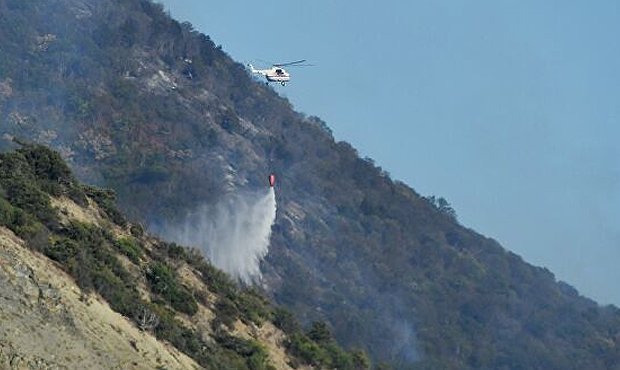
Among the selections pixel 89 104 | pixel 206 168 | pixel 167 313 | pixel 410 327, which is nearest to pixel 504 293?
pixel 410 327

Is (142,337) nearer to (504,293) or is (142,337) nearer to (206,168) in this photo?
(206,168)

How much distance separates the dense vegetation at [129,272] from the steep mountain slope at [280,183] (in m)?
62.0

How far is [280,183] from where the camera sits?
534 feet

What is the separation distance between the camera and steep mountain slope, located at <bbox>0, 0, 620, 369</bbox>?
462ft

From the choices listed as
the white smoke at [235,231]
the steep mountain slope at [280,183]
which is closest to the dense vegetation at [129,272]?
the white smoke at [235,231]

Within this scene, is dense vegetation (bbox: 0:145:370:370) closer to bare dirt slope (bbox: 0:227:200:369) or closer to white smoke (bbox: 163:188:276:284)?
bare dirt slope (bbox: 0:227:200:369)

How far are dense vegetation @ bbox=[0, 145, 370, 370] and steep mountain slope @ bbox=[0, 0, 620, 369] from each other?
6199 cm

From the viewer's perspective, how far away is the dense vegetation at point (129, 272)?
2026 inches

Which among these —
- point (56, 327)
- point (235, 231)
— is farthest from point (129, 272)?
point (235, 231)

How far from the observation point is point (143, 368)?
46.4m

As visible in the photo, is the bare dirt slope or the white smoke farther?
the white smoke

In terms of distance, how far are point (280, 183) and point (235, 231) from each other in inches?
1073

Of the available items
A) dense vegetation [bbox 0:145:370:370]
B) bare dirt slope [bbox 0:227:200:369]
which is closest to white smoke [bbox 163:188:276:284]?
dense vegetation [bbox 0:145:370:370]

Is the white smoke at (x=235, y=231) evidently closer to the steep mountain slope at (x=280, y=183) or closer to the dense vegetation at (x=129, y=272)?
the steep mountain slope at (x=280, y=183)
